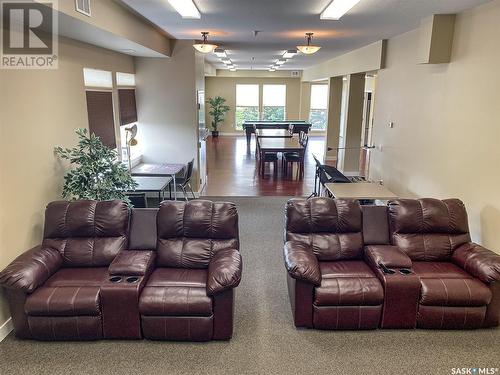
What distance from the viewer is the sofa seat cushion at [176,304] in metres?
2.90

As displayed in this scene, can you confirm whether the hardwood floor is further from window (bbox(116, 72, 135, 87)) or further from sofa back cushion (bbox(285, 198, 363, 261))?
sofa back cushion (bbox(285, 198, 363, 261))

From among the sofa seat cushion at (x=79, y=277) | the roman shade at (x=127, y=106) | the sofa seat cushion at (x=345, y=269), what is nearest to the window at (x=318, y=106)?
the roman shade at (x=127, y=106)

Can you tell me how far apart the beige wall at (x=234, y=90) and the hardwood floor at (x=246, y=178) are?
4.44 m

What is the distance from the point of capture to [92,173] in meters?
3.86

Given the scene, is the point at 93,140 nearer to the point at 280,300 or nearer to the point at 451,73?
the point at 280,300

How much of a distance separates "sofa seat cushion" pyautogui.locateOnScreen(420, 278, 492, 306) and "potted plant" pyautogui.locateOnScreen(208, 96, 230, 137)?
46.8 feet

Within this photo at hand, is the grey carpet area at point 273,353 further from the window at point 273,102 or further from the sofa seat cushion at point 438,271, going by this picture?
the window at point 273,102

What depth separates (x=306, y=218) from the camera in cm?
360

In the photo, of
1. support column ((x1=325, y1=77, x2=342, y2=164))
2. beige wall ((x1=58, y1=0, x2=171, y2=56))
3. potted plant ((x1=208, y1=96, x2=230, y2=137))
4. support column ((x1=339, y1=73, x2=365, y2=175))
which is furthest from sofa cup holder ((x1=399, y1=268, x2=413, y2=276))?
potted plant ((x1=208, y1=96, x2=230, y2=137))

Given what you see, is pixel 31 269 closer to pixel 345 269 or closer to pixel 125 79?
pixel 345 269

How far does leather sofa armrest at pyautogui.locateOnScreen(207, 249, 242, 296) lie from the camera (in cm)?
288

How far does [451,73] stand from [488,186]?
4.87 ft

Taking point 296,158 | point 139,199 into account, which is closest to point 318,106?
point 296,158

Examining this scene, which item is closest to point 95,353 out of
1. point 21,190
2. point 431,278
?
point 21,190
